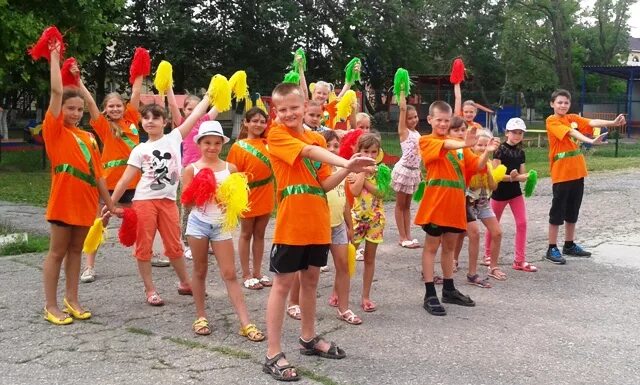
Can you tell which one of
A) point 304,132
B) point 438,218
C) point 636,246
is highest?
point 304,132

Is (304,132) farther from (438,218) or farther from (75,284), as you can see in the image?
(75,284)

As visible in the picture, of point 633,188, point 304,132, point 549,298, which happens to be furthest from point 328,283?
point 633,188

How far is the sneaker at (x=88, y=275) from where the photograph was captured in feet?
21.6

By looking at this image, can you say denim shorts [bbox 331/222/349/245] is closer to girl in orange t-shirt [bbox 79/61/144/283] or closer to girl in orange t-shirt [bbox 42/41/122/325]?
girl in orange t-shirt [bbox 42/41/122/325]

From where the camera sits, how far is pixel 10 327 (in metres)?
5.18

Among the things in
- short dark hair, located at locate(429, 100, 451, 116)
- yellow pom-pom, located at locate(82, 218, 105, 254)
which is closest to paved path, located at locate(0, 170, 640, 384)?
yellow pom-pom, located at locate(82, 218, 105, 254)

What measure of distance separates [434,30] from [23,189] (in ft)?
91.6

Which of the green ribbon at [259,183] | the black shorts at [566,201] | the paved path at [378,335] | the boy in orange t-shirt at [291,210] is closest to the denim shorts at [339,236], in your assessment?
the paved path at [378,335]

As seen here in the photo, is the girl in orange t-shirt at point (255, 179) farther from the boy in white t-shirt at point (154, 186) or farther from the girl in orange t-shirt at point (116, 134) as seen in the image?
the girl in orange t-shirt at point (116, 134)

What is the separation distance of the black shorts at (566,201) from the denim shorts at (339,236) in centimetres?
341

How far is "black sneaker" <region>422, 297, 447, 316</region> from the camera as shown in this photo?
5.54 m

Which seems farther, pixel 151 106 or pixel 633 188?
pixel 633 188

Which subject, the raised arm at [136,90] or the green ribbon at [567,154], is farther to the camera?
the green ribbon at [567,154]

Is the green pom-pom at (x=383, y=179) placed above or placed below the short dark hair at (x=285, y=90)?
below
